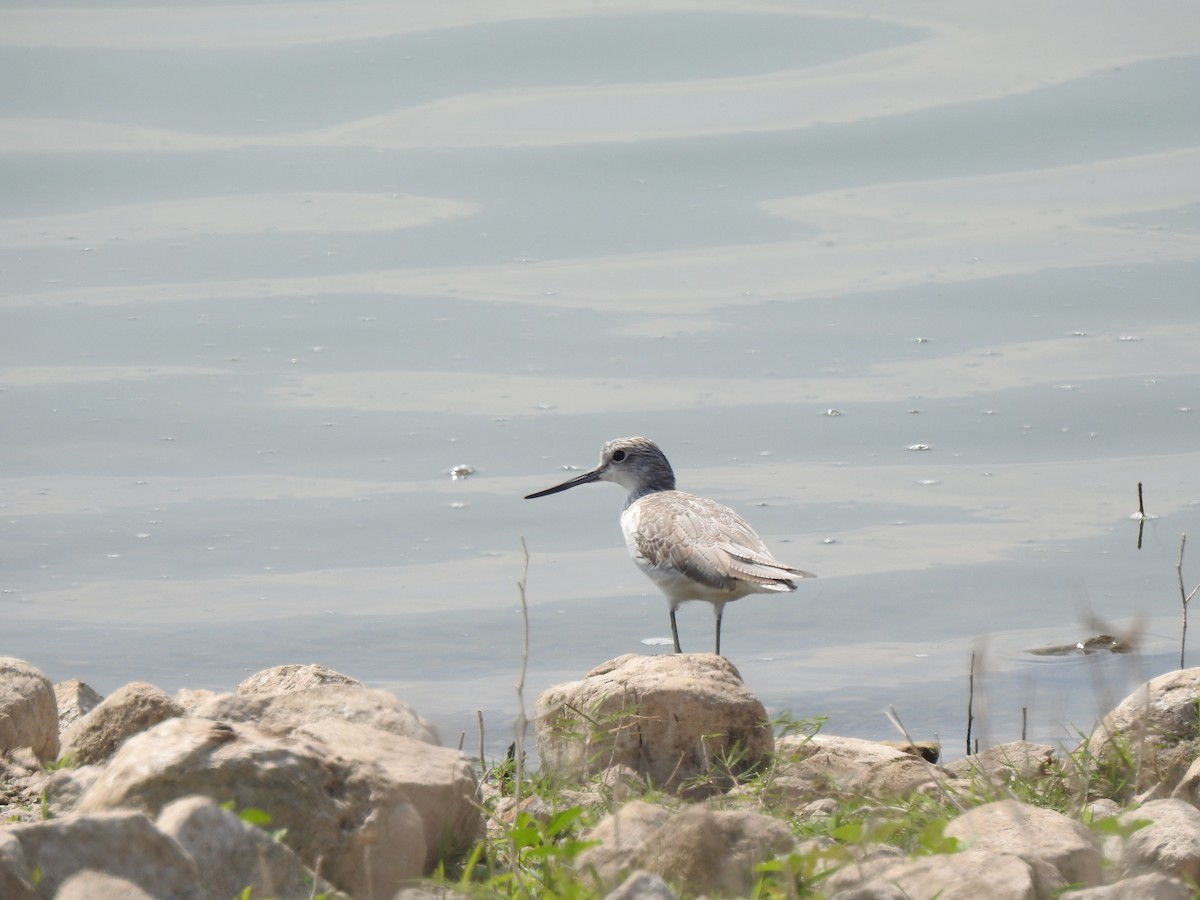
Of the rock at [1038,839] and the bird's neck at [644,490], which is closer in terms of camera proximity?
the rock at [1038,839]

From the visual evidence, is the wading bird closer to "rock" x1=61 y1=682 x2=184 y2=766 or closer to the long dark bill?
the long dark bill

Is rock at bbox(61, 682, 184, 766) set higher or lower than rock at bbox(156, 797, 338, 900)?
lower

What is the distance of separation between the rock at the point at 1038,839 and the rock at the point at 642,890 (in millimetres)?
772

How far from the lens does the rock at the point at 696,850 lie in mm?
3490

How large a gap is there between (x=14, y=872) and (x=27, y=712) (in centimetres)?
211

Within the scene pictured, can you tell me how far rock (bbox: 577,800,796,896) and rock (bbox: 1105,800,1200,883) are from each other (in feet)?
2.39

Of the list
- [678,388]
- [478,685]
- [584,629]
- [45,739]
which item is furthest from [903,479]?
[45,739]

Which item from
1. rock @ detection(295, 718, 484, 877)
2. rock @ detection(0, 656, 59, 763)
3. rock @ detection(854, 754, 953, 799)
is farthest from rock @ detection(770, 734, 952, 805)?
rock @ detection(0, 656, 59, 763)

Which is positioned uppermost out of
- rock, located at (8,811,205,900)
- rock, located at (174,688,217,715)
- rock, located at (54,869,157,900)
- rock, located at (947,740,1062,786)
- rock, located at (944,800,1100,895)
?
rock, located at (8,811,205,900)

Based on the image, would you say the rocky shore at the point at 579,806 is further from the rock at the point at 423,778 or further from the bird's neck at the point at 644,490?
the bird's neck at the point at 644,490

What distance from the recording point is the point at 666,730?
194 inches

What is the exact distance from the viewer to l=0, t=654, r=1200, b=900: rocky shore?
3238 mm

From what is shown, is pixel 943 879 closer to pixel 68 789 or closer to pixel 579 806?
pixel 579 806

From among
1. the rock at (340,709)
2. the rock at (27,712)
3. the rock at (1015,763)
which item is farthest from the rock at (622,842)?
the rock at (27,712)
